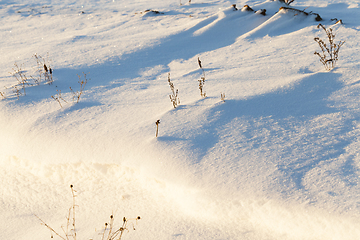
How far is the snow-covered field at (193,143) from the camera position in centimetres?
199

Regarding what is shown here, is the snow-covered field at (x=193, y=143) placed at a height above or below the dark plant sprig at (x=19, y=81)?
below

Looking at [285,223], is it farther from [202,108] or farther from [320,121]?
[202,108]

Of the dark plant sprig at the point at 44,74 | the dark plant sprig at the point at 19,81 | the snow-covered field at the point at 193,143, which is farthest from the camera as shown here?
the dark plant sprig at the point at 44,74

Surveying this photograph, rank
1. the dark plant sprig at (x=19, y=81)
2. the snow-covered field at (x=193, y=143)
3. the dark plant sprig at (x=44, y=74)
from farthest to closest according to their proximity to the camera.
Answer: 1. the dark plant sprig at (x=44, y=74)
2. the dark plant sprig at (x=19, y=81)
3. the snow-covered field at (x=193, y=143)

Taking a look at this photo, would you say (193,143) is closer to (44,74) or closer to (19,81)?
(44,74)

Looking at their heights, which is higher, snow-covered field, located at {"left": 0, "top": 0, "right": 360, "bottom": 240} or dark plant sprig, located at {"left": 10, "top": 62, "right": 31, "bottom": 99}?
dark plant sprig, located at {"left": 10, "top": 62, "right": 31, "bottom": 99}

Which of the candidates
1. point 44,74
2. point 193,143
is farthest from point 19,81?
point 193,143

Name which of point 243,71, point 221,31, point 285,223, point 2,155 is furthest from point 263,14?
point 2,155

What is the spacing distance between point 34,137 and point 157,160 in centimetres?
142

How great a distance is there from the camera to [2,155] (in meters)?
2.91

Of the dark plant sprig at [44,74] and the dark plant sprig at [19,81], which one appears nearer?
the dark plant sprig at [19,81]

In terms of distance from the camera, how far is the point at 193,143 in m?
2.50

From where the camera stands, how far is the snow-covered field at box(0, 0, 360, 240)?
6.53 ft

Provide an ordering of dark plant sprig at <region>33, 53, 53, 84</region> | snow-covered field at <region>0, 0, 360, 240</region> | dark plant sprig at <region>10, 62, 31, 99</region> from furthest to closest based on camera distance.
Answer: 1. dark plant sprig at <region>33, 53, 53, 84</region>
2. dark plant sprig at <region>10, 62, 31, 99</region>
3. snow-covered field at <region>0, 0, 360, 240</region>
